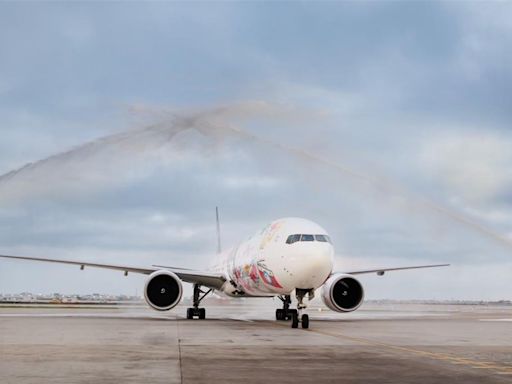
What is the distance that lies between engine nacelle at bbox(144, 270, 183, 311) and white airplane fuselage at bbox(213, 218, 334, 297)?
3009 millimetres

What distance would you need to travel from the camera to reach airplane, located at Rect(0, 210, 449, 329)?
2356cm

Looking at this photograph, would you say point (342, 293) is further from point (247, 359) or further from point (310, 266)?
point (247, 359)

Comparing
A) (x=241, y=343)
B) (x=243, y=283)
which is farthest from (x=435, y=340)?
(x=243, y=283)

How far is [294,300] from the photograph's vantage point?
81.6ft

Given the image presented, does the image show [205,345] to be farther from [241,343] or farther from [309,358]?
[309,358]

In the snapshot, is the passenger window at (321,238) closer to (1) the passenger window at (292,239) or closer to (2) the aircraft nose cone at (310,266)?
(2) the aircraft nose cone at (310,266)

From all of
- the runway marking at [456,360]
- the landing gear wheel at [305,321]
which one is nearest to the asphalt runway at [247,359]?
the runway marking at [456,360]

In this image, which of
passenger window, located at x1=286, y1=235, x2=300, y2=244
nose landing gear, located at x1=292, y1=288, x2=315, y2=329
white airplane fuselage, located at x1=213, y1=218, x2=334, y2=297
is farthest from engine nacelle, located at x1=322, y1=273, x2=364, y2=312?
passenger window, located at x1=286, y1=235, x2=300, y2=244

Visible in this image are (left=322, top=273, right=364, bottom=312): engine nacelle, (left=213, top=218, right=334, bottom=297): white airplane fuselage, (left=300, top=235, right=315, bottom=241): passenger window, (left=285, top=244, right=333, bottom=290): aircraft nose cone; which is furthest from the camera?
(left=322, top=273, right=364, bottom=312): engine nacelle

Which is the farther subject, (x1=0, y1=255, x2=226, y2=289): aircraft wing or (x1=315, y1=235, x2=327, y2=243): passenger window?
(x1=0, y1=255, x2=226, y2=289): aircraft wing

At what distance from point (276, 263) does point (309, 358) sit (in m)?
12.2

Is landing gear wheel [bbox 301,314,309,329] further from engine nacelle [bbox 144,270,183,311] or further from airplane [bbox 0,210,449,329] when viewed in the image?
engine nacelle [bbox 144,270,183,311]

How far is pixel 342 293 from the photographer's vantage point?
27188mm

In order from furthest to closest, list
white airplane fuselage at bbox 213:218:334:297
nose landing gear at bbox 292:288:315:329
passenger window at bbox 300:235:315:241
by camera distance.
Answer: passenger window at bbox 300:235:315:241 < nose landing gear at bbox 292:288:315:329 < white airplane fuselage at bbox 213:218:334:297
